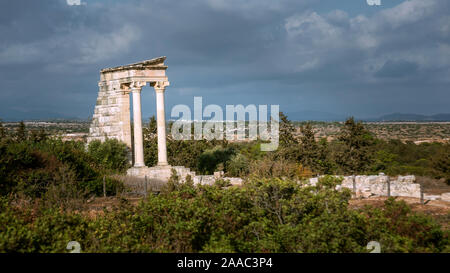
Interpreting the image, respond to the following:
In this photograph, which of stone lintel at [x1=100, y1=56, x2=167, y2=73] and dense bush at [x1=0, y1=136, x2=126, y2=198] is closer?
dense bush at [x1=0, y1=136, x2=126, y2=198]

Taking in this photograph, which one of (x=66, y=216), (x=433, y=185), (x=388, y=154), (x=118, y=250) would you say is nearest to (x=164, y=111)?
(x=66, y=216)

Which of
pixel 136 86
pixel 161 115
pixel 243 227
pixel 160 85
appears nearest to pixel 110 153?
pixel 161 115

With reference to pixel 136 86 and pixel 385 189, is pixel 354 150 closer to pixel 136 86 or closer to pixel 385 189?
pixel 385 189

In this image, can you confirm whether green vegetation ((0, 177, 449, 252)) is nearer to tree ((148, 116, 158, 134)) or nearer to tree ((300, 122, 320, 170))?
tree ((300, 122, 320, 170))

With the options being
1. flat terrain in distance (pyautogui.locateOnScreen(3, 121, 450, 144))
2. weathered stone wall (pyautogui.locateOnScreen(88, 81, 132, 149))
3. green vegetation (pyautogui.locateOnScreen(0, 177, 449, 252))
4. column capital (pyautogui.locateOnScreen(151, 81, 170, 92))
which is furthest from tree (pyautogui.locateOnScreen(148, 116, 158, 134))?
green vegetation (pyautogui.locateOnScreen(0, 177, 449, 252))

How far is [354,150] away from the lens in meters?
27.8

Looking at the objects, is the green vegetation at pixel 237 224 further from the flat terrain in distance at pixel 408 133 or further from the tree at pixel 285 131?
the flat terrain in distance at pixel 408 133

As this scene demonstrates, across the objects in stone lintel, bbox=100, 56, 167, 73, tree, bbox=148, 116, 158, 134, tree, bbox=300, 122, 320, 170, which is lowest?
tree, bbox=300, 122, 320, 170

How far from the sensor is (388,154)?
3700 centimetres

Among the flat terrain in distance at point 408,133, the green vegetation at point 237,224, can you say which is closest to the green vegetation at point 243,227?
the green vegetation at point 237,224

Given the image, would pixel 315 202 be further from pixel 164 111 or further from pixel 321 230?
pixel 164 111

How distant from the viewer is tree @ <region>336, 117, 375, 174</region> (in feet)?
89.1
